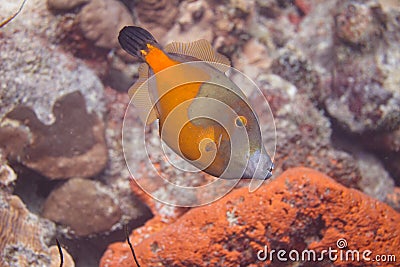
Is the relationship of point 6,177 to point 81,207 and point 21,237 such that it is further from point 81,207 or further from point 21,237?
point 81,207

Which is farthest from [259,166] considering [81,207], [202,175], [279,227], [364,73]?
[364,73]

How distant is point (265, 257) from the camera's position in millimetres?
2926

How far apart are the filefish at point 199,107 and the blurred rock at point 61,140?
168 cm

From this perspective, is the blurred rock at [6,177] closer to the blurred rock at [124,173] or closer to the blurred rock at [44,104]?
the blurred rock at [44,104]

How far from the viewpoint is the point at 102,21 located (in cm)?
375

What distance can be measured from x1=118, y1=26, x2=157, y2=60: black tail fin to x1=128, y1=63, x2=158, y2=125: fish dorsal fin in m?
0.10

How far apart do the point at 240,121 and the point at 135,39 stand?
29.0 inches

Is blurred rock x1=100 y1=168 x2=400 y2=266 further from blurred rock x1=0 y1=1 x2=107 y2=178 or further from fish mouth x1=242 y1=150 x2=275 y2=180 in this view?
fish mouth x1=242 y1=150 x2=275 y2=180

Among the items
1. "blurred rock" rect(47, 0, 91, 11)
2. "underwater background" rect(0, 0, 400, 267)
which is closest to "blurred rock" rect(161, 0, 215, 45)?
"underwater background" rect(0, 0, 400, 267)

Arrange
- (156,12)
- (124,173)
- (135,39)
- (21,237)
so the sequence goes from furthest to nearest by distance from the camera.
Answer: (156,12) < (124,173) < (21,237) < (135,39)

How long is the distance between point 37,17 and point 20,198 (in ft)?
5.90

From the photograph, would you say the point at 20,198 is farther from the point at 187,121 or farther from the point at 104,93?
the point at 187,121

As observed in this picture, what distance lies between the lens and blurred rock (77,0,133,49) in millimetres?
3699

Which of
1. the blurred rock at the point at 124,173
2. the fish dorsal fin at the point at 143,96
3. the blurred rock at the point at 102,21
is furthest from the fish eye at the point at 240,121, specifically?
the blurred rock at the point at 102,21
